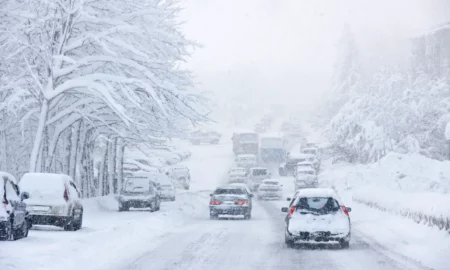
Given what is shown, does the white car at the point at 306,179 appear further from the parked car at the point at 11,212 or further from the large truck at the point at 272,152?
the parked car at the point at 11,212

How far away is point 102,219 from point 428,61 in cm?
8500

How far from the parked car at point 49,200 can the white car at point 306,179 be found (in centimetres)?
3475

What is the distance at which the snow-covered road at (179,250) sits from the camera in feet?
50.0

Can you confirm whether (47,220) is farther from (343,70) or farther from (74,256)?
(343,70)

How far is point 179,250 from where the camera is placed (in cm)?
1864

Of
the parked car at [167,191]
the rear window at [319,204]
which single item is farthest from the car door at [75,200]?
the parked car at [167,191]

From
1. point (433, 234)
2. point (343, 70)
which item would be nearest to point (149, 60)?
point (433, 234)

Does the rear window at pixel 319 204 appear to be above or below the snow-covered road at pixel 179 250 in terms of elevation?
above

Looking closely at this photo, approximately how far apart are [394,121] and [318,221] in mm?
50992

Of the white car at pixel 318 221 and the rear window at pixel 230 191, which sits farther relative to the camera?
the rear window at pixel 230 191

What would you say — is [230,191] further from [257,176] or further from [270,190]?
[257,176]

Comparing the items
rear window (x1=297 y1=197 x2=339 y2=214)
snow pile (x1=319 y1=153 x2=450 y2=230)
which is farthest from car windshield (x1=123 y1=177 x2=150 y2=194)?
rear window (x1=297 y1=197 x2=339 y2=214)

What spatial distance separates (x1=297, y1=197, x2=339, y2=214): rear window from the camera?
20.4m

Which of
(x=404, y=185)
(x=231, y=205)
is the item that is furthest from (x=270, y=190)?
(x=231, y=205)
